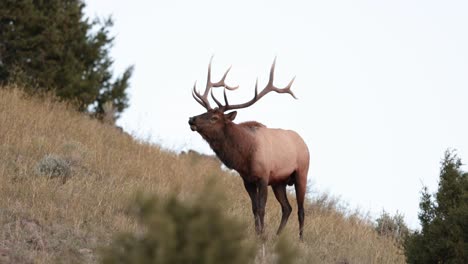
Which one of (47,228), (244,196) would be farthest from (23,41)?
(47,228)

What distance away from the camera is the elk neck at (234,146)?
956cm

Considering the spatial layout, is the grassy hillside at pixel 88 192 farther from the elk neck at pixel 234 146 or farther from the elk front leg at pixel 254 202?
the elk neck at pixel 234 146

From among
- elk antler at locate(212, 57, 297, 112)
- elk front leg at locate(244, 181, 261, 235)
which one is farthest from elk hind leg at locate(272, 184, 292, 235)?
elk antler at locate(212, 57, 297, 112)

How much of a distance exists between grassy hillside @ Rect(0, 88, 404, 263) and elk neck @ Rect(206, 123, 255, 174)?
25.6 inches

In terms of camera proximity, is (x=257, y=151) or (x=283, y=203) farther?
(x=283, y=203)

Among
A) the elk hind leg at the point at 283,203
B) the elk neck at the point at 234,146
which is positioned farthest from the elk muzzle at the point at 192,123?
the elk hind leg at the point at 283,203

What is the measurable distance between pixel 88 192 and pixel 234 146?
1843mm

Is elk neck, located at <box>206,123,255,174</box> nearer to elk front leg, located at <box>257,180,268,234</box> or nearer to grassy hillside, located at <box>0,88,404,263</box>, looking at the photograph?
elk front leg, located at <box>257,180,268,234</box>

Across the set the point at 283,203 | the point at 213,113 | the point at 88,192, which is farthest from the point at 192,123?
the point at 283,203

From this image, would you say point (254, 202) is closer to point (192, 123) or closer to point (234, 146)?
point (234, 146)

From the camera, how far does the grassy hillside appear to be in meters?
7.48

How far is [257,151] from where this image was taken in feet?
31.3

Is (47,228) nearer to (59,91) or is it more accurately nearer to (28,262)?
(28,262)

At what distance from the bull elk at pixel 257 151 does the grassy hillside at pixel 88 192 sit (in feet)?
1.46
